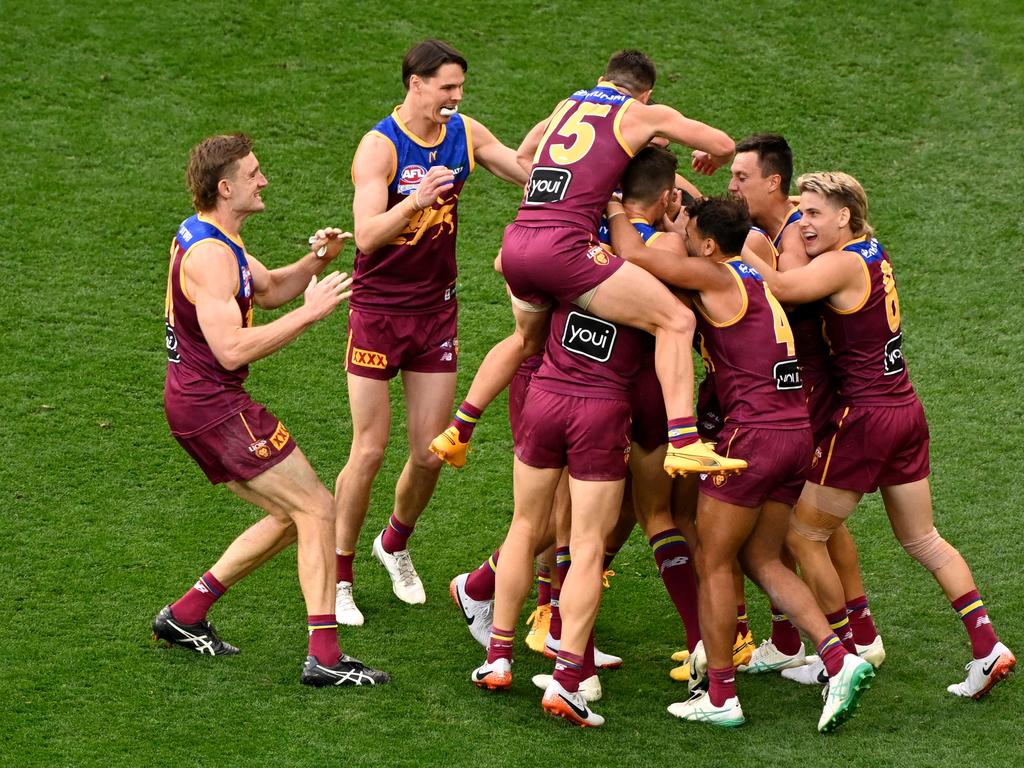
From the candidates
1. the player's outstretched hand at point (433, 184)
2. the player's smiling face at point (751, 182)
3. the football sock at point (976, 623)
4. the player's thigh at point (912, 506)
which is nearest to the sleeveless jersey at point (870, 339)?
the player's thigh at point (912, 506)

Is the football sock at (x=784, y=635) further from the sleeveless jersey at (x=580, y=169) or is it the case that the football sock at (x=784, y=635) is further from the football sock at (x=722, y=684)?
the sleeveless jersey at (x=580, y=169)

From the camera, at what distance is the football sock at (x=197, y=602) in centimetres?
677

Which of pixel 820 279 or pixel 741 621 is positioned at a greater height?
pixel 820 279

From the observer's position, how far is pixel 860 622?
6949mm

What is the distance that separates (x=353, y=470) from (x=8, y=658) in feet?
6.24

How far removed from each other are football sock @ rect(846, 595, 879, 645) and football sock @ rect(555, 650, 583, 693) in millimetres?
1545

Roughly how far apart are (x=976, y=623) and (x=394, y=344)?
10.3 ft

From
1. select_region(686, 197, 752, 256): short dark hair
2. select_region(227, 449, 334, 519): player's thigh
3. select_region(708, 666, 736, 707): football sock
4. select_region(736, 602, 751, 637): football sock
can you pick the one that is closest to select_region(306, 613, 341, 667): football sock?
select_region(227, 449, 334, 519): player's thigh

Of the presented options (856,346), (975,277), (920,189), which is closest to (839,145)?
(920,189)

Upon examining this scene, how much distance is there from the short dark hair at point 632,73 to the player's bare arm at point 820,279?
39.8 inches

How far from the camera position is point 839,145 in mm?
11711

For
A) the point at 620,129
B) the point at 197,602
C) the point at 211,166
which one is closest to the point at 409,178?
the point at 211,166

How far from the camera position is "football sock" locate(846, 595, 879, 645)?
695cm

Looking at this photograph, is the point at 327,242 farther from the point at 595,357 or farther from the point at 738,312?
the point at 738,312
